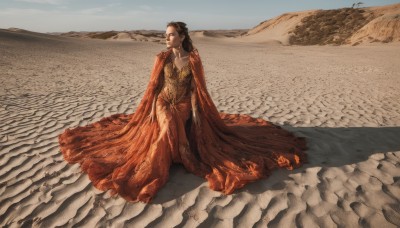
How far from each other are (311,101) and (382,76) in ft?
18.0

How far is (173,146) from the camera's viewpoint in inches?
142

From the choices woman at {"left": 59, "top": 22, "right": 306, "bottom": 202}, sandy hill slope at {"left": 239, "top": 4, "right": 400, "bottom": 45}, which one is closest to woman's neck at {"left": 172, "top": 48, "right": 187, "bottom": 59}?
woman at {"left": 59, "top": 22, "right": 306, "bottom": 202}

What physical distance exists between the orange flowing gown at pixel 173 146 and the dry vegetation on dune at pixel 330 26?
2905 centimetres

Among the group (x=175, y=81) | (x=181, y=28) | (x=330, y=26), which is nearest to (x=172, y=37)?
(x=181, y=28)

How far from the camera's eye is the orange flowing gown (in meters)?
3.38

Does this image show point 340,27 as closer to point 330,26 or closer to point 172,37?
point 330,26

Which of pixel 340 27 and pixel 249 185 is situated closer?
pixel 249 185

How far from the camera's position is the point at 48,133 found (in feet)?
16.7

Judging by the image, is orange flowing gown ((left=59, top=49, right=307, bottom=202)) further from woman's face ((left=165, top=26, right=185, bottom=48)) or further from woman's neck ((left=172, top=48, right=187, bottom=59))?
woman's face ((left=165, top=26, right=185, bottom=48))

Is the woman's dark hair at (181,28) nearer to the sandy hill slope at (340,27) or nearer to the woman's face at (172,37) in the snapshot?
the woman's face at (172,37)

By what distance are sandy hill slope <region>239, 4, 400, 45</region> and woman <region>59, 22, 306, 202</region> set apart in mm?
25235

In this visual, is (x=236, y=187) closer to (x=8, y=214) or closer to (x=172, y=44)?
(x=172, y=44)

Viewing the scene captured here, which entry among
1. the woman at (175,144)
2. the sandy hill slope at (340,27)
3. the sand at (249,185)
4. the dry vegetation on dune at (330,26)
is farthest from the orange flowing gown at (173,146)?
the dry vegetation on dune at (330,26)

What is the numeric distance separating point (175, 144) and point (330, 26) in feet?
123
